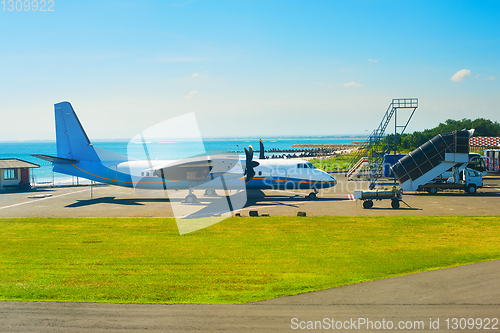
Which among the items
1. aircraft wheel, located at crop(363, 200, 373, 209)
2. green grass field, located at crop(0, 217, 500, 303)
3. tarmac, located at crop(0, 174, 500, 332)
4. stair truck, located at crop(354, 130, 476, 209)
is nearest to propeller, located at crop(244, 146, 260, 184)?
green grass field, located at crop(0, 217, 500, 303)

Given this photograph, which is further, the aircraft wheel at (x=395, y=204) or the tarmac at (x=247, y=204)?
the aircraft wheel at (x=395, y=204)

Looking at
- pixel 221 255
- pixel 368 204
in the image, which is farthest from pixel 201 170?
pixel 221 255

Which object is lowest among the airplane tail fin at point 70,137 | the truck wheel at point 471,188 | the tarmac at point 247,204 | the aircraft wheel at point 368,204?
the tarmac at point 247,204

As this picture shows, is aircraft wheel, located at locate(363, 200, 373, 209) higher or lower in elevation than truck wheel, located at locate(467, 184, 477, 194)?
lower

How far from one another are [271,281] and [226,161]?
65.0 ft

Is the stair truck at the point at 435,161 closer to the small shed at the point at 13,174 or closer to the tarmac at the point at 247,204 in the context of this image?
the tarmac at the point at 247,204

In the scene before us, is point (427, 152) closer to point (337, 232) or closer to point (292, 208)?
point (292, 208)

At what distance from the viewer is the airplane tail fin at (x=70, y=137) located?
3247 cm

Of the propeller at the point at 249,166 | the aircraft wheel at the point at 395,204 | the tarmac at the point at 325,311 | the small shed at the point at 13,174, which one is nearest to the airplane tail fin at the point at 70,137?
the small shed at the point at 13,174

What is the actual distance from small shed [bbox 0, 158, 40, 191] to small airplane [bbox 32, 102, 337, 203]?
8.89m

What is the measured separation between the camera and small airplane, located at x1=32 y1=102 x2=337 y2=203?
3077 cm

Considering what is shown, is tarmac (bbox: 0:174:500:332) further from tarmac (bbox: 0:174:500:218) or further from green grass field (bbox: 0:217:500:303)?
tarmac (bbox: 0:174:500:218)

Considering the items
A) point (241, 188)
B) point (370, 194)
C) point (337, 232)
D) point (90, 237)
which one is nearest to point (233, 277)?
point (337, 232)

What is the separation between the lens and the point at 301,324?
8883 mm
